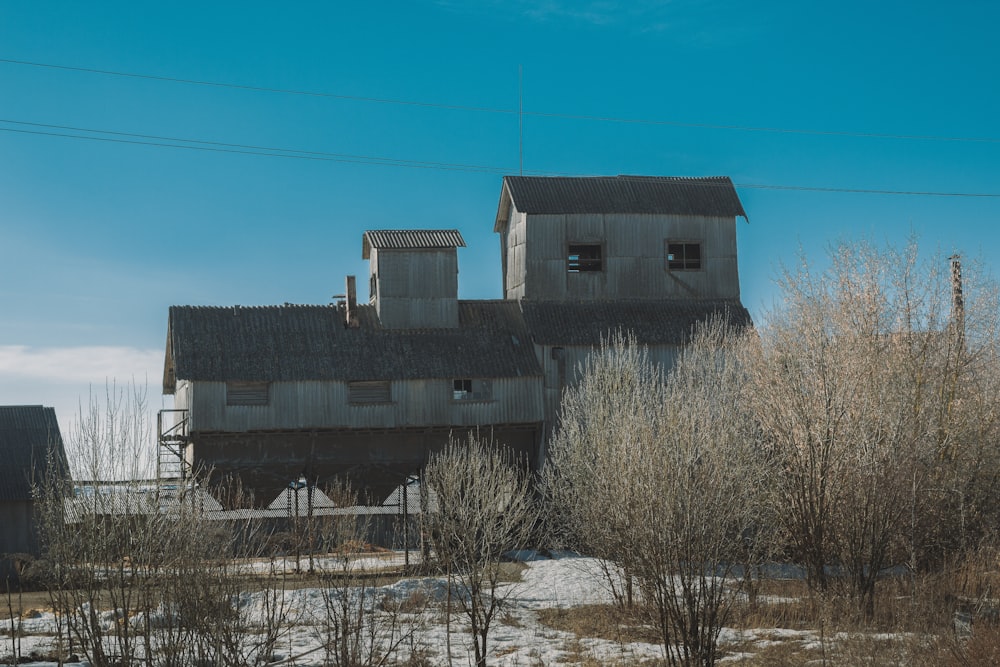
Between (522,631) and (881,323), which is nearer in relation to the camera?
(522,631)

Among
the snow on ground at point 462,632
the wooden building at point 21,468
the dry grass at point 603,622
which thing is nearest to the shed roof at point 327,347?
the wooden building at point 21,468

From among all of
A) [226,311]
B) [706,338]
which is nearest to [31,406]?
[226,311]

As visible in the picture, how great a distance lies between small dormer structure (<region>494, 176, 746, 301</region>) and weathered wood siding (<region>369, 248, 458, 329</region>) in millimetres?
3293

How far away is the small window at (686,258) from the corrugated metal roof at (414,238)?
28.4 feet

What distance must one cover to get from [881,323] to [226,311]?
894 inches

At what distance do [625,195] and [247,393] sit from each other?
17006 millimetres

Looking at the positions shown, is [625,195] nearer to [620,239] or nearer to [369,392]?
[620,239]

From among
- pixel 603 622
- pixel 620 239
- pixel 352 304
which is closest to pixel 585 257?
pixel 620 239

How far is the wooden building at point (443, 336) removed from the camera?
36.9 m

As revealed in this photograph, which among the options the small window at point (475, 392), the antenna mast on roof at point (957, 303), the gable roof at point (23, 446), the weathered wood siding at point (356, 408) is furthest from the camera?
the gable roof at point (23, 446)

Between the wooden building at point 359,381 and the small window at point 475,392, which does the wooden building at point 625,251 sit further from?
the small window at point 475,392

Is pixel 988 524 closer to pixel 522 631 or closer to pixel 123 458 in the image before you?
pixel 522 631

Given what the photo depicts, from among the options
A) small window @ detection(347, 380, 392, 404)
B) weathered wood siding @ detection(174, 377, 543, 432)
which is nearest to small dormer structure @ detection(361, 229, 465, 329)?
small window @ detection(347, 380, 392, 404)

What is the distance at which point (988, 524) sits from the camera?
28.7 metres
